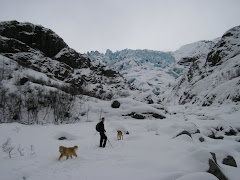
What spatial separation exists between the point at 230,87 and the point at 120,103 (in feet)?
58.5

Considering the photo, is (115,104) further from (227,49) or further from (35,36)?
(35,36)

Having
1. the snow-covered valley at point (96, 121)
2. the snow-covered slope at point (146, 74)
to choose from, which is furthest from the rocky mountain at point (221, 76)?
the snow-covered slope at point (146, 74)

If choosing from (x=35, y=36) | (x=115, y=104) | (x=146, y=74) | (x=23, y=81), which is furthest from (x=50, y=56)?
(x=146, y=74)

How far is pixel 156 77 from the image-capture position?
489 ft

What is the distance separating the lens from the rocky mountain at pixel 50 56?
1837 inches

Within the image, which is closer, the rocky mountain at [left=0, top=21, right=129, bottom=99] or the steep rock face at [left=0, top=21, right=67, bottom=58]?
the rocky mountain at [left=0, top=21, right=129, bottom=99]

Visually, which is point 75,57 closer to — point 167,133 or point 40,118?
point 40,118

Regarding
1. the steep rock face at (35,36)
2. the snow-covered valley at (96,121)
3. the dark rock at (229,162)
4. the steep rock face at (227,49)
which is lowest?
the dark rock at (229,162)

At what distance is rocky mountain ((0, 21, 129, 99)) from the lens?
4666cm

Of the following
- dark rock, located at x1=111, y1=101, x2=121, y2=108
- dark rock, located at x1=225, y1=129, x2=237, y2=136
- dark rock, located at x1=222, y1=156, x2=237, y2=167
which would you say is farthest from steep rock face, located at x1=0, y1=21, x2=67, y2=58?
dark rock, located at x1=222, y1=156, x2=237, y2=167

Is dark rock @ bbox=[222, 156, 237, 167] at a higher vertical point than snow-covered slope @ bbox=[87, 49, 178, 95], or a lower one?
lower

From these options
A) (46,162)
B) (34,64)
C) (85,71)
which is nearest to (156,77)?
(85,71)

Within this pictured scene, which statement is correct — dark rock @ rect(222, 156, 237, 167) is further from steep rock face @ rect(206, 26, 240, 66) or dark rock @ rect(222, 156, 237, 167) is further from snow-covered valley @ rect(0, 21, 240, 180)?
steep rock face @ rect(206, 26, 240, 66)

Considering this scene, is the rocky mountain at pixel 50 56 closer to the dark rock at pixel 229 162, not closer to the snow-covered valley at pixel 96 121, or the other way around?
the snow-covered valley at pixel 96 121
